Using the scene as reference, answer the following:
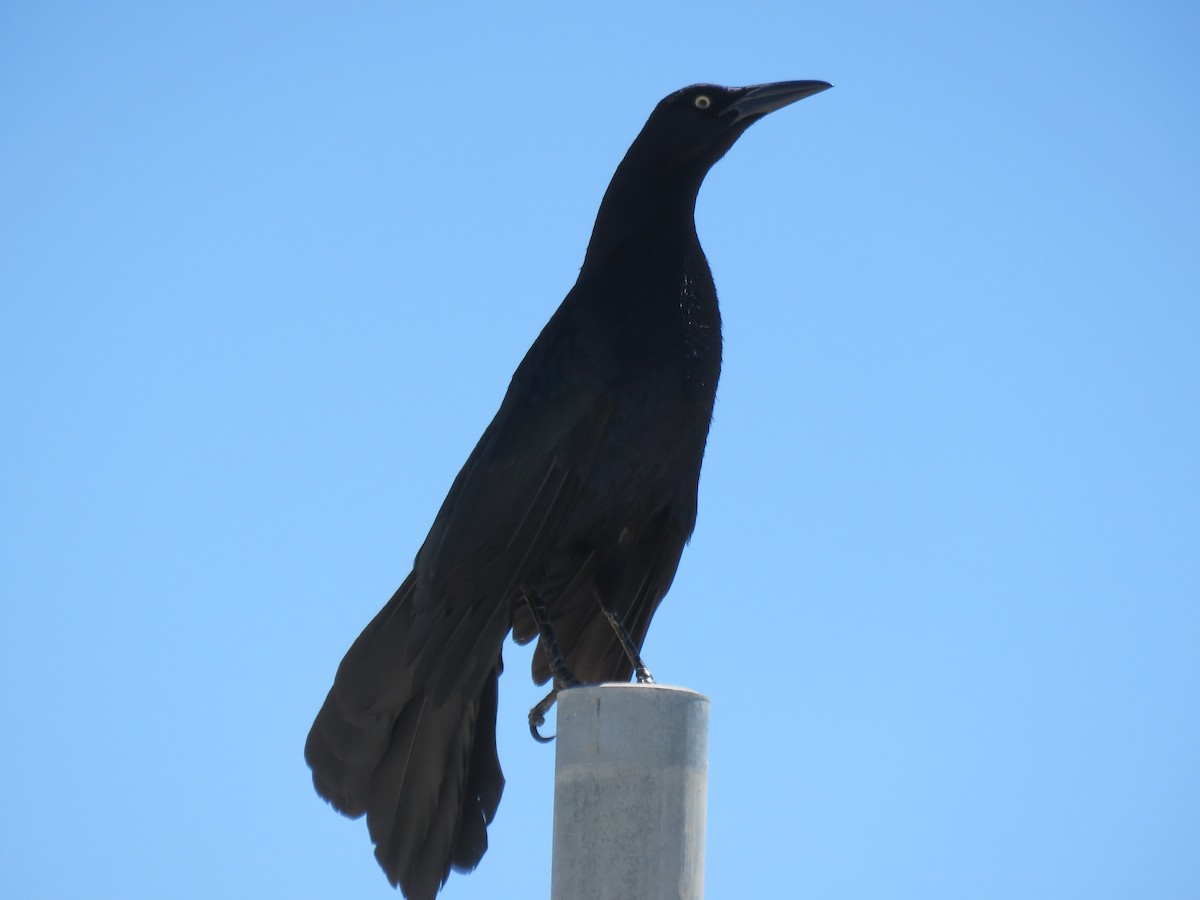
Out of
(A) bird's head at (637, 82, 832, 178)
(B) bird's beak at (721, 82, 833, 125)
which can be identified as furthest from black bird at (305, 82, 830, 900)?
(B) bird's beak at (721, 82, 833, 125)

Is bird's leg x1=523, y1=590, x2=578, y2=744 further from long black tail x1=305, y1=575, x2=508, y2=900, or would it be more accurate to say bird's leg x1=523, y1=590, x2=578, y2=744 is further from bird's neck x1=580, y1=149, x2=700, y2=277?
bird's neck x1=580, y1=149, x2=700, y2=277

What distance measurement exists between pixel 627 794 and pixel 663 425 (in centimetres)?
145

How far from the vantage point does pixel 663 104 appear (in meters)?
5.96

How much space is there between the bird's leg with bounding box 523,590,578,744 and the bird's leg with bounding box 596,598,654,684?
21cm

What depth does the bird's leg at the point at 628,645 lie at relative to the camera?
17.2 feet

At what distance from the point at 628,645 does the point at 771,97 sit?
231 cm

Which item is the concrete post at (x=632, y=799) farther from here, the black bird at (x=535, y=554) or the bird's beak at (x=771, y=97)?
the bird's beak at (x=771, y=97)

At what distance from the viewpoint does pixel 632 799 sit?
13.8 feet

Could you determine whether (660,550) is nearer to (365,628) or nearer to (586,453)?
(586,453)

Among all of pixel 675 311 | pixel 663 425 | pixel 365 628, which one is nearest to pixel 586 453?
pixel 663 425

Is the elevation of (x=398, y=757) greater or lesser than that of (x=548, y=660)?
lesser

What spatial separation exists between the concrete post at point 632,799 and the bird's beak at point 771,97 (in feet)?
8.84

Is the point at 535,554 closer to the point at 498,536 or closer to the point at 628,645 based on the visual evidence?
the point at 498,536

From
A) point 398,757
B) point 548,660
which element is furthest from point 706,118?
point 398,757
